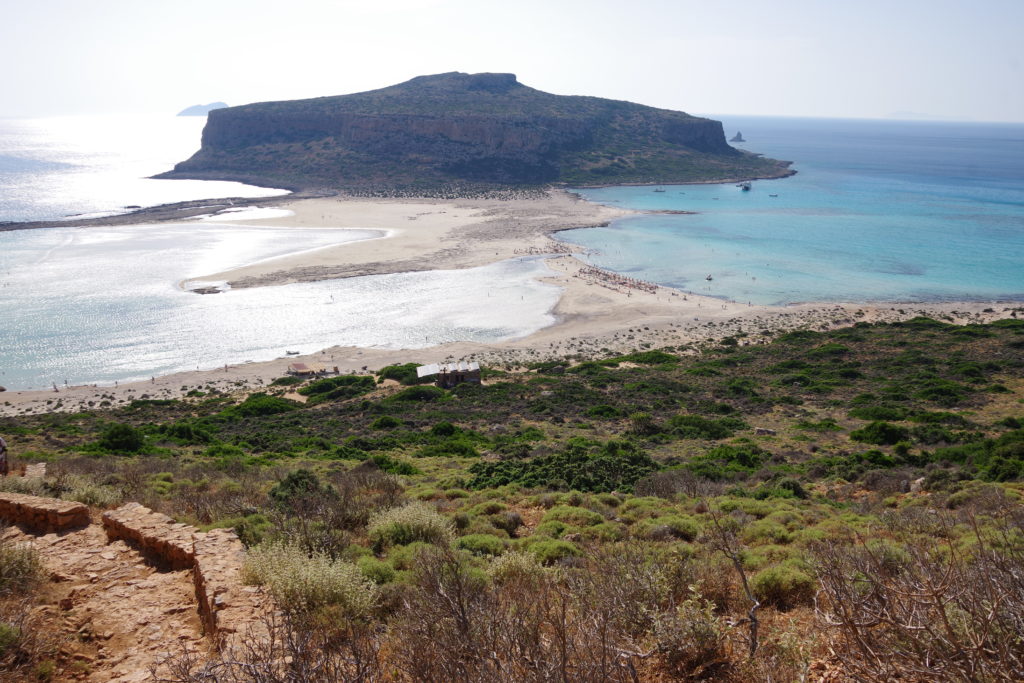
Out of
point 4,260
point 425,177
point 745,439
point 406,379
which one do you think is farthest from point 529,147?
point 745,439

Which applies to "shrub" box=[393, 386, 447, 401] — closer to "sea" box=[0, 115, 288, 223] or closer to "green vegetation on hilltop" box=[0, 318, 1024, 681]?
"green vegetation on hilltop" box=[0, 318, 1024, 681]

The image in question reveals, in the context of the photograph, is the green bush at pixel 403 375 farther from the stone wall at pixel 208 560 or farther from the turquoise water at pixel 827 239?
the turquoise water at pixel 827 239

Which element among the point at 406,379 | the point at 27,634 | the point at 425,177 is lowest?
the point at 406,379

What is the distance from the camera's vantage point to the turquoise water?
45969mm

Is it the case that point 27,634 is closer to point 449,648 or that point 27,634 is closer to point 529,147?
point 449,648

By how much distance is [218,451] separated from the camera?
17641mm

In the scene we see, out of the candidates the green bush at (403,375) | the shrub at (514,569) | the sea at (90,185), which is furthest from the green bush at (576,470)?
the sea at (90,185)

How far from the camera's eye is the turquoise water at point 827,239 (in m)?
46.0

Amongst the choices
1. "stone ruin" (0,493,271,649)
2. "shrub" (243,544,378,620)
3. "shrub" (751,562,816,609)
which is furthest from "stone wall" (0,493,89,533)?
"shrub" (751,562,816,609)

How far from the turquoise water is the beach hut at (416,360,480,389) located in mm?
23700

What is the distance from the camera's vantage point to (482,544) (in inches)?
318

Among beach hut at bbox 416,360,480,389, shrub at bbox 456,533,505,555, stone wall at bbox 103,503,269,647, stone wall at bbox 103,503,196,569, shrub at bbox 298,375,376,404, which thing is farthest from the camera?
beach hut at bbox 416,360,480,389

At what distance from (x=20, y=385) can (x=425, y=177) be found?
234 ft

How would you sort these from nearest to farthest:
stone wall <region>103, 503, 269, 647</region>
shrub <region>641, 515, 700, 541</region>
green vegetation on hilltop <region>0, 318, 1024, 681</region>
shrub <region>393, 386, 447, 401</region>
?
1. green vegetation on hilltop <region>0, 318, 1024, 681</region>
2. stone wall <region>103, 503, 269, 647</region>
3. shrub <region>641, 515, 700, 541</region>
4. shrub <region>393, 386, 447, 401</region>
